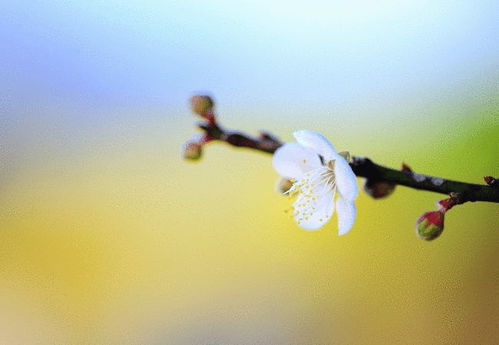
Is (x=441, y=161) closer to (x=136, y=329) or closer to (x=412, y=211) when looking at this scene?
(x=412, y=211)

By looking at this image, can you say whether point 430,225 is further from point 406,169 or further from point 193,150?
point 193,150

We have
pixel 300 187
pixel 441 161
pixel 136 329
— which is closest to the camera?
pixel 300 187

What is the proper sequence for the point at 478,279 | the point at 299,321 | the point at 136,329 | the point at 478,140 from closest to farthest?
1. the point at 478,140
2. the point at 478,279
3. the point at 299,321
4. the point at 136,329

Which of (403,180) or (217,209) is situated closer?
(403,180)

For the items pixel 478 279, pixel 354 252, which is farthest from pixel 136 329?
pixel 478 279

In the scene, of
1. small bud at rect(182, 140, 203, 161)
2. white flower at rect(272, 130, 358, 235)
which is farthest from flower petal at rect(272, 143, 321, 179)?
small bud at rect(182, 140, 203, 161)

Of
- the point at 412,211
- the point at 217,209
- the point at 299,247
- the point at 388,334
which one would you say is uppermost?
the point at 217,209

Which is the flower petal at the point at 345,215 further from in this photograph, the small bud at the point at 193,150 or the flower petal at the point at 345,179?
the small bud at the point at 193,150
